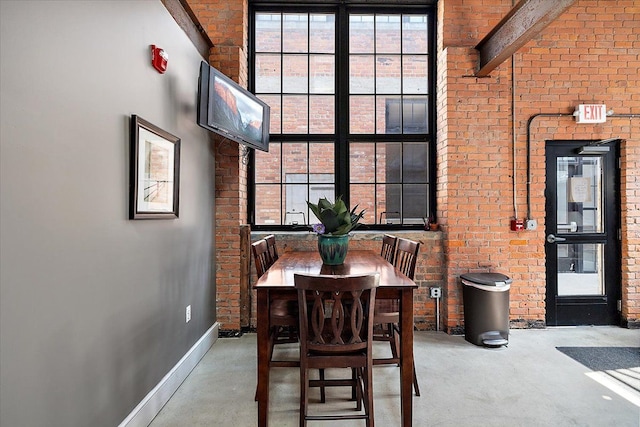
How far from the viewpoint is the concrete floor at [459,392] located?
212cm

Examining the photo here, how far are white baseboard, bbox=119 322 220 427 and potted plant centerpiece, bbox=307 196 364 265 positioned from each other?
1324 millimetres

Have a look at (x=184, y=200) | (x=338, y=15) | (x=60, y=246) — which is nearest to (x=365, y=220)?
(x=184, y=200)

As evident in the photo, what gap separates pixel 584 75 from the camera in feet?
12.3

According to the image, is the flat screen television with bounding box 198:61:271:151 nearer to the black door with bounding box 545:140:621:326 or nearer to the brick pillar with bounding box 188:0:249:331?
the brick pillar with bounding box 188:0:249:331

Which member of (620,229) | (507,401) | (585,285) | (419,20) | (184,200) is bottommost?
(507,401)

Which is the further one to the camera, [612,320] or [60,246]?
[612,320]

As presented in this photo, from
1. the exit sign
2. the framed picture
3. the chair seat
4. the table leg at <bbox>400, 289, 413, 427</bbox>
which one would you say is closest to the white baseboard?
the chair seat

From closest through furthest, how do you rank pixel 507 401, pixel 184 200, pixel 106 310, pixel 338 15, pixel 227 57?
pixel 106 310, pixel 507 401, pixel 184 200, pixel 227 57, pixel 338 15

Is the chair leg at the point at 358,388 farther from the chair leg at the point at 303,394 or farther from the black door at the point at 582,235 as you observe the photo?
the black door at the point at 582,235

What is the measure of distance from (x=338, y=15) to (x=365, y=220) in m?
2.39

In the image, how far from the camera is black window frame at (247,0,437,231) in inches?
157

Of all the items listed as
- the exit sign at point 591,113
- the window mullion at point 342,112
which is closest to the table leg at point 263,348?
the window mullion at point 342,112

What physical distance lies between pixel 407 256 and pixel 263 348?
4.53ft

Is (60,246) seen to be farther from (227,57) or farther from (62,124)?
(227,57)
